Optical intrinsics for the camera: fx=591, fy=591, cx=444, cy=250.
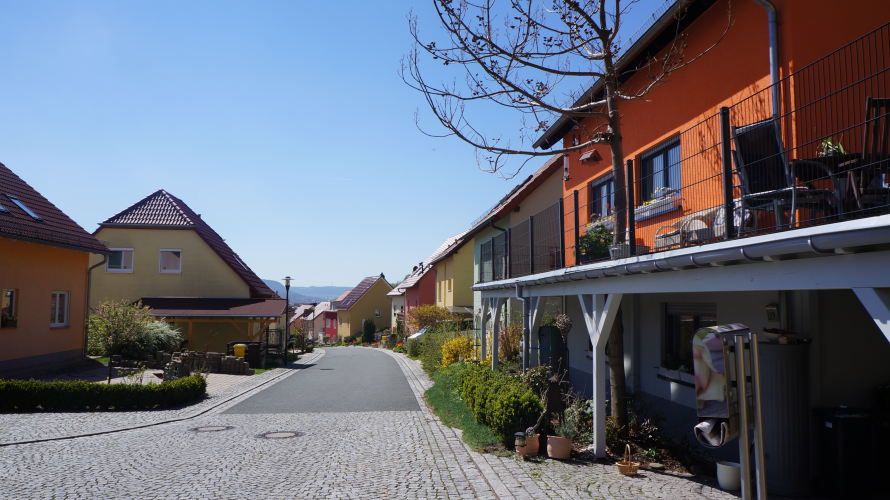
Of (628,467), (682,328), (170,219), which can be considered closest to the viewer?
(628,467)

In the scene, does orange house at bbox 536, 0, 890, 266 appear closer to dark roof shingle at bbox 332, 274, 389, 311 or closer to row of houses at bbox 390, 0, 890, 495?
row of houses at bbox 390, 0, 890, 495

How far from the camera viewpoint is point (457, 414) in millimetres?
11516

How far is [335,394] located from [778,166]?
12843mm

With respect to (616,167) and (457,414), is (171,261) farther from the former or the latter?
(616,167)

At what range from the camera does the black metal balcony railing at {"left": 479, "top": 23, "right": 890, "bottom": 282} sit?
15.7ft

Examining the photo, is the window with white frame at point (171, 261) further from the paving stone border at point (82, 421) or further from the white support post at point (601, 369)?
the white support post at point (601, 369)

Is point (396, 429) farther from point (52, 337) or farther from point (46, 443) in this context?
point (52, 337)

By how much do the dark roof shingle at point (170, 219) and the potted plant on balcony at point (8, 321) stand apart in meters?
14.2

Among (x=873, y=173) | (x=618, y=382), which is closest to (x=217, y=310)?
(x=618, y=382)

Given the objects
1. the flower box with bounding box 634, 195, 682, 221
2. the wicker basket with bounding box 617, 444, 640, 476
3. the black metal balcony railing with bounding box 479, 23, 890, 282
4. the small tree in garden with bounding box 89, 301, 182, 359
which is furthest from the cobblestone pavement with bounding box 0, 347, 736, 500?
the small tree in garden with bounding box 89, 301, 182, 359

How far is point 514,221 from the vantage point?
73.2ft

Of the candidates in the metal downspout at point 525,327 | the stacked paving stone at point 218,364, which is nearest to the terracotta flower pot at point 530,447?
the metal downspout at point 525,327

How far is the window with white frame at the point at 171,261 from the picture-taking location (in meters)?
29.9

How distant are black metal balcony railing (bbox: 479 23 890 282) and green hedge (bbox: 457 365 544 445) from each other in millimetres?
2280
